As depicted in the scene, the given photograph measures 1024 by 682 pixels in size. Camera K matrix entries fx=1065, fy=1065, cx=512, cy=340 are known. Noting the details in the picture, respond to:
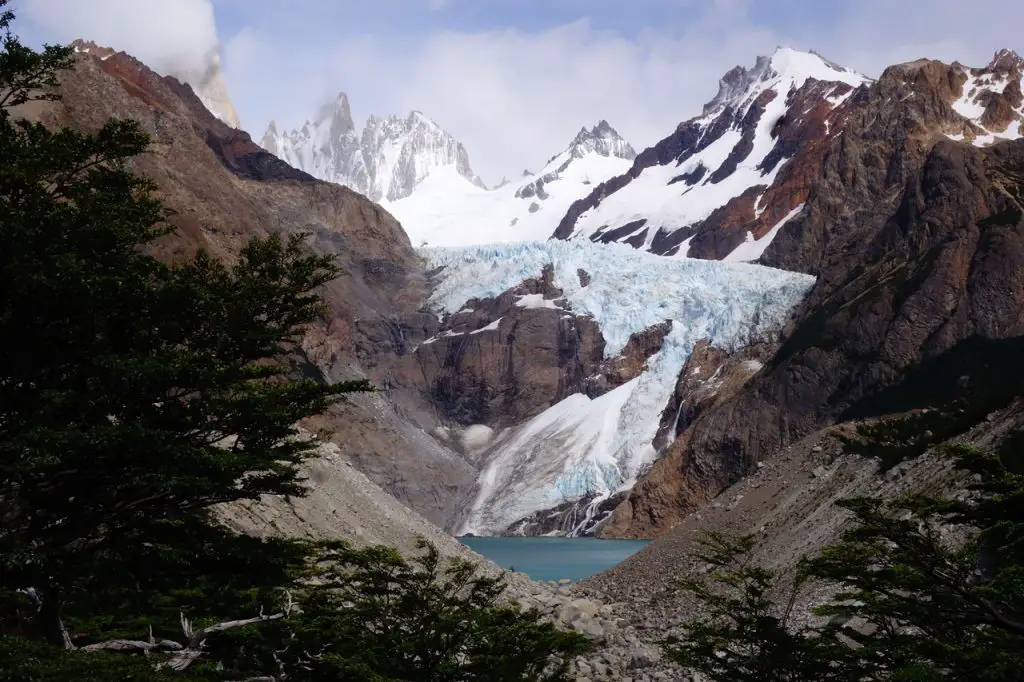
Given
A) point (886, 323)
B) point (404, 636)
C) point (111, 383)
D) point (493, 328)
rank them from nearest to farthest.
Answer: point (111, 383) < point (404, 636) < point (886, 323) < point (493, 328)

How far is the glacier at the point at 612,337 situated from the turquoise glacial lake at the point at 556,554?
30.7 ft

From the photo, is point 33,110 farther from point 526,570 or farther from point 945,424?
point 945,424

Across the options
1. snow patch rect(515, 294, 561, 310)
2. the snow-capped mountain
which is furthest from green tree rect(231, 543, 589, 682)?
the snow-capped mountain

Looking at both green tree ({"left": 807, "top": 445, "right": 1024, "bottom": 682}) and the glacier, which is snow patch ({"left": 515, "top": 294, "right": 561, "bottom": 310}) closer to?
the glacier

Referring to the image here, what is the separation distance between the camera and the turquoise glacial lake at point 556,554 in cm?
6200

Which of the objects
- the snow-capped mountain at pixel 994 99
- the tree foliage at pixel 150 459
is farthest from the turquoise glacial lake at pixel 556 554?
the snow-capped mountain at pixel 994 99

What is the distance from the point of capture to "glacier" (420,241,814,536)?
4208 inches

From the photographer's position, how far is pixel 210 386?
1464 cm

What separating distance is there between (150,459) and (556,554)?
213ft

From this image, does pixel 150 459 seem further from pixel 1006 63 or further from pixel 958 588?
pixel 1006 63

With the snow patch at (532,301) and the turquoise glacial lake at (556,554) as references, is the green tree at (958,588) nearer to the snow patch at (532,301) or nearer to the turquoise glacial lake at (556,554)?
the turquoise glacial lake at (556,554)

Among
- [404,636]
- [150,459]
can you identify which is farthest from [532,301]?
[150,459]

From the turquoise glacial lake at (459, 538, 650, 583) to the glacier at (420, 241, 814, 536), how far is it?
30.7 ft

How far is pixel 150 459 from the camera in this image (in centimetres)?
1357
